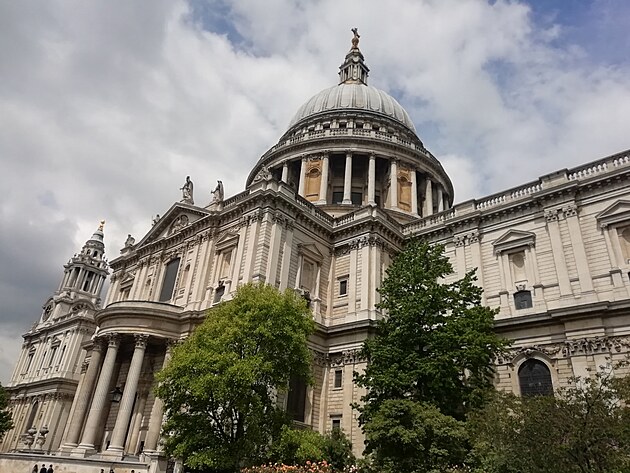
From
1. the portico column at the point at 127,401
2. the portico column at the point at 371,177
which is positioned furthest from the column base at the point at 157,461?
the portico column at the point at 371,177

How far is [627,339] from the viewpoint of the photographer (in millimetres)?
20828

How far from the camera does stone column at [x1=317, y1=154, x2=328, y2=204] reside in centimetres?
4078

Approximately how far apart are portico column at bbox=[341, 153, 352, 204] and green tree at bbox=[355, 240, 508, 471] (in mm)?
18289

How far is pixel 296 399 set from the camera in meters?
25.6

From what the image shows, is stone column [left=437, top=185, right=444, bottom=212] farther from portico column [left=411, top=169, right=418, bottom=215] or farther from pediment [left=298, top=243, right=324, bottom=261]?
pediment [left=298, top=243, right=324, bottom=261]

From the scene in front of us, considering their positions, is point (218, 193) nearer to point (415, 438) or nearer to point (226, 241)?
point (226, 241)

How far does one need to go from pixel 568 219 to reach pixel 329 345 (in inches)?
601

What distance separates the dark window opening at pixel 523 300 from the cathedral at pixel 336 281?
0.06 meters

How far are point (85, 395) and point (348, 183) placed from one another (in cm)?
2593

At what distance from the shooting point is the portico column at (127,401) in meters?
23.5

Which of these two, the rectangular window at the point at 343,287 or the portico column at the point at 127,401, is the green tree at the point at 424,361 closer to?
the rectangular window at the point at 343,287

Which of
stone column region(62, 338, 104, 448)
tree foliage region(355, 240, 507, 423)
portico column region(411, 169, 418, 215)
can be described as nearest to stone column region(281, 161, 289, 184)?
portico column region(411, 169, 418, 215)

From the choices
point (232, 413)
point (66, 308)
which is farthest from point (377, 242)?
point (66, 308)

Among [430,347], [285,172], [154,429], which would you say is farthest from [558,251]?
[285,172]
